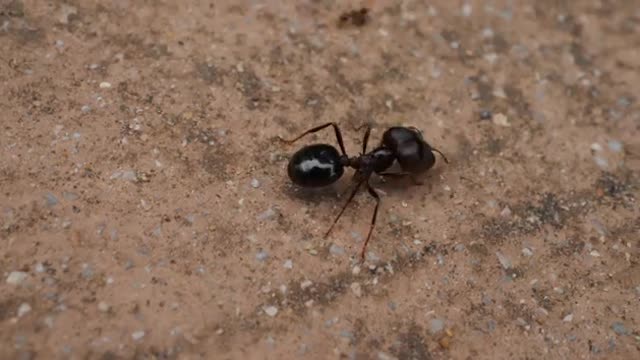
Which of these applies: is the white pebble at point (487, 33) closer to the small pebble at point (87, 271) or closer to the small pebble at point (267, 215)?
the small pebble at point (267, 215)

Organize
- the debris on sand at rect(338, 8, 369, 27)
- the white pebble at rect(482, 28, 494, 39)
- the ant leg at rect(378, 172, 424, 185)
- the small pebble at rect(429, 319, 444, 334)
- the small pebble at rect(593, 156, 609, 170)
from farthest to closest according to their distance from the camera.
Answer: the white pebble at rect(482, 28, 494, 39)
the debris on sand at rect(338, 8, 369, 27)
the small pebble at rect(593, 156, 609, 170)
the ant leg at rect(378, 172, 424, 185)
the small pebble at rect(429, 319, 444, 334)

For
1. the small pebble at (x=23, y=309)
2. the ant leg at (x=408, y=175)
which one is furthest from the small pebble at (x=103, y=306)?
the ant leg at (x=408, y=175)

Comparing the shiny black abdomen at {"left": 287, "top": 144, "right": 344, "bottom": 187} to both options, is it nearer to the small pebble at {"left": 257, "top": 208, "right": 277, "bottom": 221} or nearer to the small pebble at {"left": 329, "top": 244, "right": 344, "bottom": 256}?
the small pebble at {"left": 257, "top": 208, "right": 277, "bottom": 221}

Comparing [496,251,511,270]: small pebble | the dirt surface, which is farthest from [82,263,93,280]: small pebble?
[496,251,511,270]: small pebble

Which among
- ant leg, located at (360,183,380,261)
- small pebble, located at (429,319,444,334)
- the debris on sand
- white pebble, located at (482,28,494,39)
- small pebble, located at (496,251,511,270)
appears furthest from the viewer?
white pebble, located at (482,28,494,39)

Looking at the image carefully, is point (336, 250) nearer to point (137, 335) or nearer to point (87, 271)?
point (137, 335)

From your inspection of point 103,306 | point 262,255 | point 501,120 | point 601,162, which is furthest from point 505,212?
point 103,306

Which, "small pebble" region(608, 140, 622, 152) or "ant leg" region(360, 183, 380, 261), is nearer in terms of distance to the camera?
"ant leg" region(360, 183, 380, 261)
